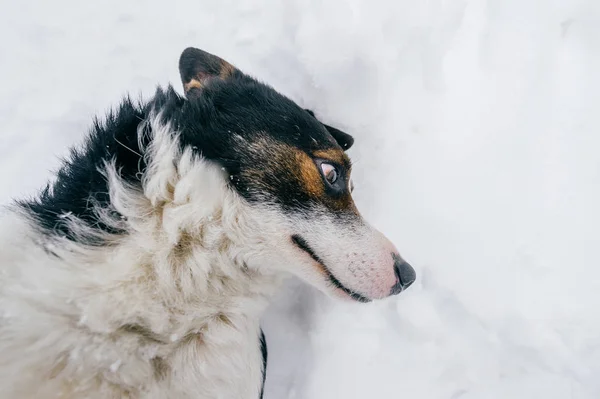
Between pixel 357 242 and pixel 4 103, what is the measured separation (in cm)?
301

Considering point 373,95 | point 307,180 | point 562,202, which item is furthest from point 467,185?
point 307,180

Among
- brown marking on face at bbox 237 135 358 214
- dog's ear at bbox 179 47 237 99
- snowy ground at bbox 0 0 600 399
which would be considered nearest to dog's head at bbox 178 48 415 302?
brown marking on face at bbox 237 135 358 214

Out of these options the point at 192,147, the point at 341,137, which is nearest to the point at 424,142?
the point at 341,137

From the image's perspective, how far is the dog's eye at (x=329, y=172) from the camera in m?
2.38

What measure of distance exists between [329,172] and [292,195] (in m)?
0.26

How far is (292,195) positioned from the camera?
225 centimetres

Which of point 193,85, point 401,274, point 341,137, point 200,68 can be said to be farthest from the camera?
point 341,137

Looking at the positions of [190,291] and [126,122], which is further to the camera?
[126,122]

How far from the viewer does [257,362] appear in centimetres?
240

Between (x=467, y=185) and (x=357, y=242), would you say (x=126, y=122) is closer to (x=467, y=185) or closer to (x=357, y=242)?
(x=357, y=242)

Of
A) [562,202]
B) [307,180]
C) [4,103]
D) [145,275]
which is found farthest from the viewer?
[4,103]

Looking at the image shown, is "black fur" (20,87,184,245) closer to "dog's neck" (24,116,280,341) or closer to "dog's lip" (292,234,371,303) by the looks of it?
"dog's neck" (24,116,280,341)

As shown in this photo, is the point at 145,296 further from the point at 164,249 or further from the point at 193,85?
the point at 193,85

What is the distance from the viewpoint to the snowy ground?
3.13 metres
